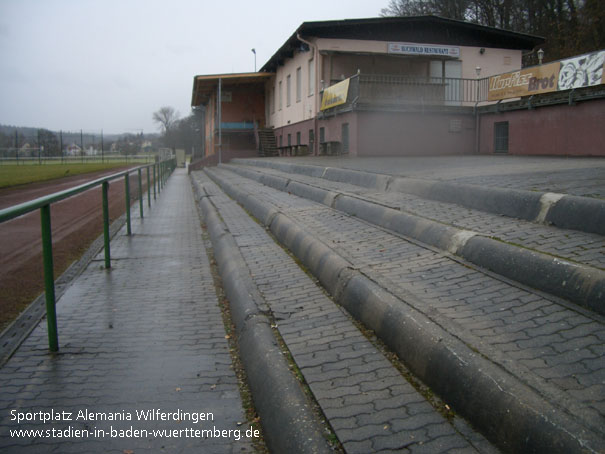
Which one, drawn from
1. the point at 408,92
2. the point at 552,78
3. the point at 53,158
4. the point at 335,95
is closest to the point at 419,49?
the point at 408,92

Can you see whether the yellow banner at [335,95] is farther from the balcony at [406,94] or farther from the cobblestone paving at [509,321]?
the cobblestone paving at [509,321]

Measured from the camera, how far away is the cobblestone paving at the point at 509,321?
2373 mm

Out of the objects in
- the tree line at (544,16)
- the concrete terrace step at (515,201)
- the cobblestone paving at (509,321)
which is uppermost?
the tree line at (544,16)

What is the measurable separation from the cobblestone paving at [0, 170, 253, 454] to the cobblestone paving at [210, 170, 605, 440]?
4.34 ft

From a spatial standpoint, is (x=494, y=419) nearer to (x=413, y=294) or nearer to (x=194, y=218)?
(x=413, y=294)

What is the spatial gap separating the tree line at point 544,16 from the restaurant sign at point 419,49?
8.18 metres

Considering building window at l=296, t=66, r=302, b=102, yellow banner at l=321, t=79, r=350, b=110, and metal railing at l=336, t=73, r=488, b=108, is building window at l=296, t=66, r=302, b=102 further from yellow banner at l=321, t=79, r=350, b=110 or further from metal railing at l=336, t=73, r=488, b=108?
metal railing at l=336, t=73, r=488, b=108

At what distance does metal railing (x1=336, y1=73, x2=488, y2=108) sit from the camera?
18719 millimetres

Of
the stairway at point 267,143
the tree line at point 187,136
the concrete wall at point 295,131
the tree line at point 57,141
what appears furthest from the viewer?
the tree line at point 187,136

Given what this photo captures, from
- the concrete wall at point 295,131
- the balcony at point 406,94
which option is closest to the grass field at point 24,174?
the concrete wall at point 295,131

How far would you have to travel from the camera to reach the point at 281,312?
4105 mm

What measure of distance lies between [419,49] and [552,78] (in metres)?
9.73

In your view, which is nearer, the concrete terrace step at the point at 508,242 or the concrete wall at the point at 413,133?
the concrete terrace step at the point at 508,242

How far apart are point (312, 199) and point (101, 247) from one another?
331 cm
